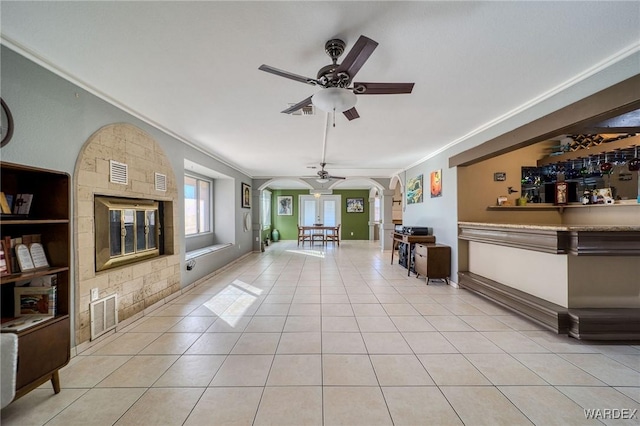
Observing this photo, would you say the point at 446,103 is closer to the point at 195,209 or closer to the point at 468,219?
the point at 468,219

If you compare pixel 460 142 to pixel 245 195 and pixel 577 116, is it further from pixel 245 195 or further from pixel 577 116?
pixel 245 195

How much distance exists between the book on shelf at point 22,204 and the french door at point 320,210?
941 cm

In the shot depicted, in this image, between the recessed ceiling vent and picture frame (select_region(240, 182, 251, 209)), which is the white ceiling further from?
picture frame (select_region(240, 182, 251, 209))

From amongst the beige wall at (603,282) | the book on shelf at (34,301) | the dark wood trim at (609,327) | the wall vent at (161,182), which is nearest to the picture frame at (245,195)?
the wall vent at (161,182)

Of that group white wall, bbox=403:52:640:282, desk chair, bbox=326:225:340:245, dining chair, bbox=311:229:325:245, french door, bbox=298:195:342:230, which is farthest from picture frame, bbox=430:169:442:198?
french door, bbox=298:195:342:230

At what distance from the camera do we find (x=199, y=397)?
67.8 inches

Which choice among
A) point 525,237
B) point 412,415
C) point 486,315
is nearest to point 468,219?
point 525,237

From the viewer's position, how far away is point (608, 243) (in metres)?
2.36

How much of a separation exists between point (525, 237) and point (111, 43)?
419 cm

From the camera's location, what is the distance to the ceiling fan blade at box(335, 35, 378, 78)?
4.42ft

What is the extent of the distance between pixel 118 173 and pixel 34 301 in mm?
1421

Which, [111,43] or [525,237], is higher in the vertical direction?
[111,43]

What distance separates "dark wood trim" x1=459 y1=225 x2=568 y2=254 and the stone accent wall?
14.6ft

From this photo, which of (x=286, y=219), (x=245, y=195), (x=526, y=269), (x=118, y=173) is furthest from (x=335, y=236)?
(x=118, y=173)
